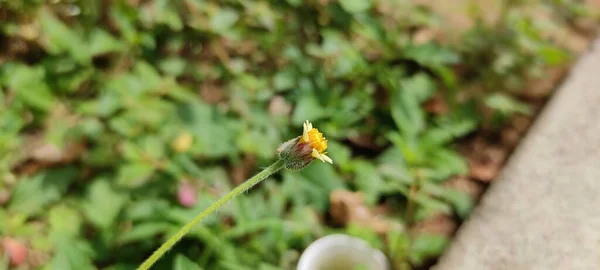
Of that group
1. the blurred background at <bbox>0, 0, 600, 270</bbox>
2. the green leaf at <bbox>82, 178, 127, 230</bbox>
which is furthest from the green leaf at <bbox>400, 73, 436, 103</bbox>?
the green leaf at <bbox>82, 178, 127, 230</bbox>

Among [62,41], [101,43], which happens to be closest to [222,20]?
[101,43]

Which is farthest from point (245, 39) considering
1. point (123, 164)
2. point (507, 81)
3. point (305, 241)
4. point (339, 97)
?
point (507, 81)

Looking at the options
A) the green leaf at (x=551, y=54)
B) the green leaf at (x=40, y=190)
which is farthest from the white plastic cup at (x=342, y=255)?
the green leaf at (x=551, y=54)

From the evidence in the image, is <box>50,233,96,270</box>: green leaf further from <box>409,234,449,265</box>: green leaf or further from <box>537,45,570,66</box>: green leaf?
<box>537,45,570,66</box>: green leaf

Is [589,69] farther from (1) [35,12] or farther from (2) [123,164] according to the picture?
(1) [35,12]

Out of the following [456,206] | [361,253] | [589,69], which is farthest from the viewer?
[589,69]
